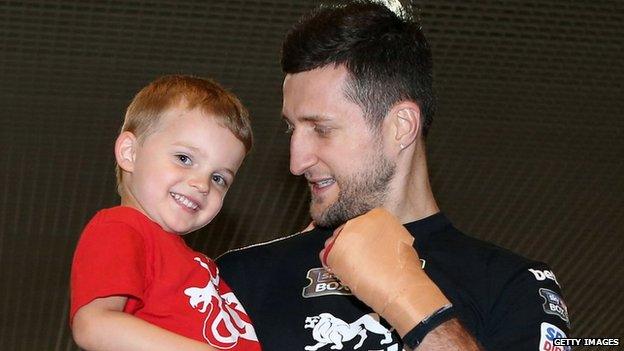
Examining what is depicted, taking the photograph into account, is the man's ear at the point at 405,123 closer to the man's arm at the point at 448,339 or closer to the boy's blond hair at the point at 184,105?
the boy's blond hair at the point at 184,105

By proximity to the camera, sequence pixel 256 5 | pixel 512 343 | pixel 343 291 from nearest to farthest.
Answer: pixel 512 343, pixel 343 291, pixel 256 5

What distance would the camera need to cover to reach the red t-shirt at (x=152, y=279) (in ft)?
4.77

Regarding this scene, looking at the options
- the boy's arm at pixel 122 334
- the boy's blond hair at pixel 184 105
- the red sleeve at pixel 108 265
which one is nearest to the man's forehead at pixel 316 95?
the boy's blond hair at pixel 184 105

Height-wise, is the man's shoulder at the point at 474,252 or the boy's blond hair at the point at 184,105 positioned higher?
the boy's blond hair at the point at 184,105

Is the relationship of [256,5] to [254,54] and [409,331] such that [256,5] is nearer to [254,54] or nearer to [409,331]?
[254,54]

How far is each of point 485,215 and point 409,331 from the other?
8.35 ft

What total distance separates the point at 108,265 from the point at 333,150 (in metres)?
0.45

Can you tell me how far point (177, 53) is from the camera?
3.37 m

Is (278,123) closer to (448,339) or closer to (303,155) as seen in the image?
(303,155)

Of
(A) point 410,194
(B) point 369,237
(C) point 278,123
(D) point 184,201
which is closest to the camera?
(B) point 369,237

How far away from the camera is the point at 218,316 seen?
1.54 metres

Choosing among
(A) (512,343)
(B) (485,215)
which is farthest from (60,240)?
(A) (512,343)

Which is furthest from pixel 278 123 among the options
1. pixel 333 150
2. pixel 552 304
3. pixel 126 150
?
pixel 552 304

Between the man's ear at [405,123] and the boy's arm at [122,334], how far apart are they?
0.57 m
